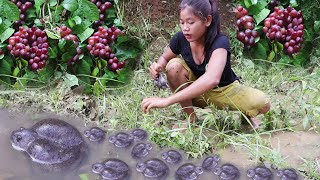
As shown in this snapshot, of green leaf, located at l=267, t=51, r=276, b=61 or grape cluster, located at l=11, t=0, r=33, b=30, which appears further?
green leaf, located at l=267, t=51, r=276, b=61

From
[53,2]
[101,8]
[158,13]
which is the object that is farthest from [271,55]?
[53,2]

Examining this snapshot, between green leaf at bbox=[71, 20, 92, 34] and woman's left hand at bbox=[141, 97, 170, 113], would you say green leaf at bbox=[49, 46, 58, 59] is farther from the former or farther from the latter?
woman's left hand at bbox=[141, 97, 170, 113]

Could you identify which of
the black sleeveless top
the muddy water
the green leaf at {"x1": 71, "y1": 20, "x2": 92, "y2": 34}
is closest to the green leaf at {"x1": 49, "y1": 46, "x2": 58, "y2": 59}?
the green leaf at {"x1": 71, "y1": 20, "x2": 92, "y2": 34}

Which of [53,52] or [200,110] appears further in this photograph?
[53,52]

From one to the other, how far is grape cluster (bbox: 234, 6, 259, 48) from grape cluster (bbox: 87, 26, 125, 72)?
2.65ft

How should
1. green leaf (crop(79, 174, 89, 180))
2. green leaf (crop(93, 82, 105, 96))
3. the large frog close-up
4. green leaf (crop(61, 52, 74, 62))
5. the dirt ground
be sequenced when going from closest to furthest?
green leaf (crop(79, 174, 89, 180))
the large frog close-up
green leaf (crop(93, 82, 105, 96))
green leaf (crop(61, 52, 74, 62))
the dirt ground

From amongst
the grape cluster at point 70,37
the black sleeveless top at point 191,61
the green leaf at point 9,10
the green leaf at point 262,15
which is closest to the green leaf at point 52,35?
the grape cluster at point 70,37

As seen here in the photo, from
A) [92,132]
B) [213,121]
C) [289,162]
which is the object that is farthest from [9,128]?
[289,162]

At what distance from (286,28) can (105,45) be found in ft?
4.15

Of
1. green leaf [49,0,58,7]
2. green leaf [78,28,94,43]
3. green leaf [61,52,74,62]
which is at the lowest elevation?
green leaf [61,52,74,62]

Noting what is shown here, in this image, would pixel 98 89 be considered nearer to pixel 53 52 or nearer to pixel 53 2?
pixel 53 52

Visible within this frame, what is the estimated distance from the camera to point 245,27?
3775 mm

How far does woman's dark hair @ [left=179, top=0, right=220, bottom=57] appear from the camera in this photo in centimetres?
266

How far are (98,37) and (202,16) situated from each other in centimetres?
106
